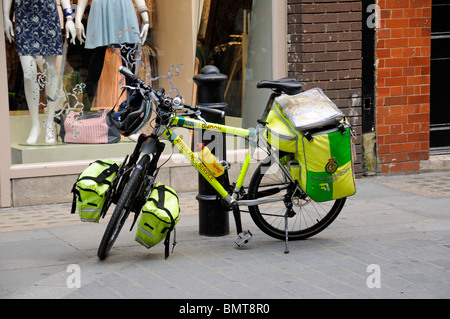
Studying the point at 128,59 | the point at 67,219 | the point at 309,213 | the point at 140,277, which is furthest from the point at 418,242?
the point at 128,59

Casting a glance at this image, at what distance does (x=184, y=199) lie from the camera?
8648 mm

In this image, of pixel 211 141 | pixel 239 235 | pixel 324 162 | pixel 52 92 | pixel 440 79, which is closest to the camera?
pixel 324 162

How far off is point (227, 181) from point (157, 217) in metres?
0.85

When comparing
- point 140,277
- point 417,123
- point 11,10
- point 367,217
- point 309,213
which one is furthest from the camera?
point 417,123

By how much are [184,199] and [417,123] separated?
3.06m

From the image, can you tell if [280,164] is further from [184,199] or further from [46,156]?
[46,156]

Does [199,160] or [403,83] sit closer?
[199,160]

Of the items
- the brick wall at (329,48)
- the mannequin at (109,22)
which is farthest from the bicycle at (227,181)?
the mannequin at (109,22)

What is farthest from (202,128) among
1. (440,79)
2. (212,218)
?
(440,79)

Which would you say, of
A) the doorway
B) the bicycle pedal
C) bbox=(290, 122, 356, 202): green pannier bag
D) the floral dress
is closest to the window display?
the floral dress

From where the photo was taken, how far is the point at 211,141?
664 centimetres

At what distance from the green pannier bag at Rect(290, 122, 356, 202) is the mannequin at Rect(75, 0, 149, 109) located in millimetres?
3254

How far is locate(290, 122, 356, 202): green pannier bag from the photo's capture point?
624 centimetres

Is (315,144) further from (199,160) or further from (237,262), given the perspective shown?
(237,262)
